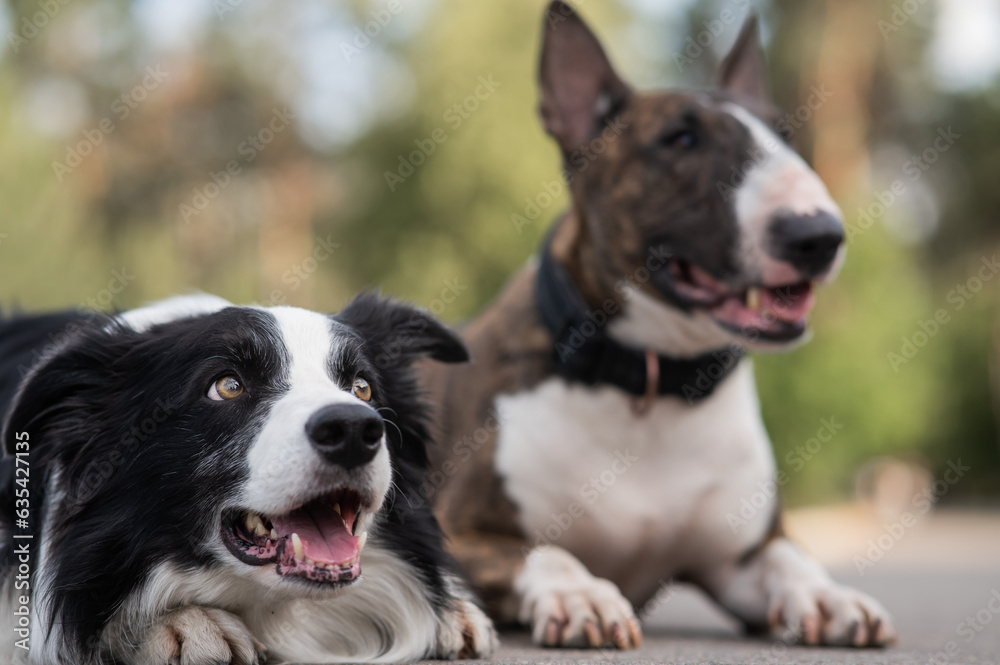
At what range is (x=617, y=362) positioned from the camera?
3689 mm

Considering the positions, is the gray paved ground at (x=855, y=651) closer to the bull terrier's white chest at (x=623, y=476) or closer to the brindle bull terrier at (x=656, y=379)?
the brindle bull terrier at (x=656, y=379)

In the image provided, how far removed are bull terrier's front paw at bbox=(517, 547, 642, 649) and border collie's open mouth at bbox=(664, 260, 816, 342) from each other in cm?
98

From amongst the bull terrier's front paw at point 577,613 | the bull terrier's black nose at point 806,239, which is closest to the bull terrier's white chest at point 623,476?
the bull terrier's front paw at point 577,613

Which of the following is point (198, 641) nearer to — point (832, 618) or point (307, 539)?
point (307, 539)

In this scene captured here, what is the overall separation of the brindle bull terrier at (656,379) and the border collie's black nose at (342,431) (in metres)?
1.26

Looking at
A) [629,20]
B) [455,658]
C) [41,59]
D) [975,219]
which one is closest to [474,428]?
[455,658]

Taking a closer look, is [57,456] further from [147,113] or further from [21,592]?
[147,113]

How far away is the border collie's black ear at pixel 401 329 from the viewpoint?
2963mm

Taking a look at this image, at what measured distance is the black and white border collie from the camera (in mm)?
2318

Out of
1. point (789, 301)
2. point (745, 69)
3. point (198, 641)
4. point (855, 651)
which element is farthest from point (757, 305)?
point (198, 641)

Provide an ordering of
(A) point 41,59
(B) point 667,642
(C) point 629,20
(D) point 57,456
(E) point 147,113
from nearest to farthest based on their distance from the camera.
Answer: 1. (D) point 57,456
2. (B) point 667,642
3. (C) point 629,20
4. (A) point 41,59
5. (E) point 147,113

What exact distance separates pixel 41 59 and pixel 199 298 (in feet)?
52.8

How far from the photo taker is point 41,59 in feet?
57.3

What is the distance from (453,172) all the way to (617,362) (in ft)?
37.0
